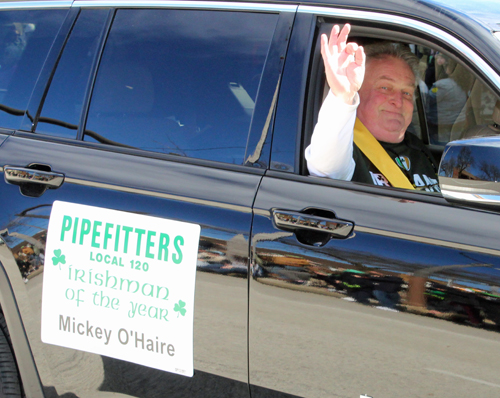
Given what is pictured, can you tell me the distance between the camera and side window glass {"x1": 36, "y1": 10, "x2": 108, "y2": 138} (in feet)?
6.45

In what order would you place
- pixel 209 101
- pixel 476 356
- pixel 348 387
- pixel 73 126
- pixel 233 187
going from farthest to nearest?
pixel 73 126 < pixel 209 101 < pixel 233 187 < pixel 348 387 < pixel 476 356

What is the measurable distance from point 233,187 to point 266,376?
0.56 metres

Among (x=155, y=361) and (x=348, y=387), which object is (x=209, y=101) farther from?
(x=348, y=387)

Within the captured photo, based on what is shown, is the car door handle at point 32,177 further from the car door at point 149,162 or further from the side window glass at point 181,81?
the side window glass at point 181,81

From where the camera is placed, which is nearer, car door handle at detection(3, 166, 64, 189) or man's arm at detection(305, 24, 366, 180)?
man's arm at detection(305, 24, 366, 180)

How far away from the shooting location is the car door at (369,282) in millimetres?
1365

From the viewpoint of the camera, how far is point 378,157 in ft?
6.74

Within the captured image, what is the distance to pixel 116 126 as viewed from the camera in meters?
1.90

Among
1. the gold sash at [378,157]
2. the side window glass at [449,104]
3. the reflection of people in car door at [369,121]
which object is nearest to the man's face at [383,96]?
the reflection of people in car door at [369,121]

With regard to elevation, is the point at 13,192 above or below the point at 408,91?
below

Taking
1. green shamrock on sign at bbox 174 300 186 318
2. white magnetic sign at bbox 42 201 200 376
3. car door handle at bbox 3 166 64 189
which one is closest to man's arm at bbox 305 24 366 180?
white magnetic sign at bbox 42 201 200 376

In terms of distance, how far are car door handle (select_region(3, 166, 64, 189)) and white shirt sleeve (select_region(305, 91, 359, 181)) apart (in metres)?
0.84

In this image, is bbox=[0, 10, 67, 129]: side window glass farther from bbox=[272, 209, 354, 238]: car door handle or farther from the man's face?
the man's face

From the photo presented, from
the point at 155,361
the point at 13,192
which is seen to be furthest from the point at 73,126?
the point at 155,361
